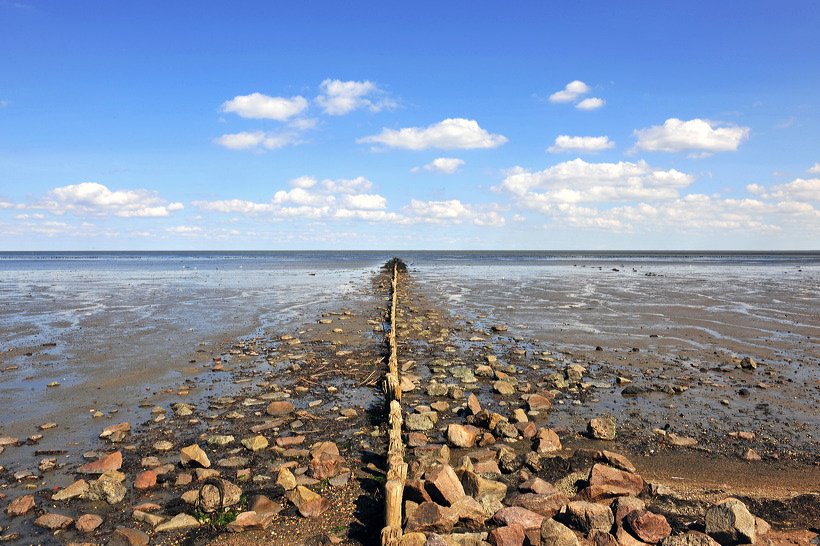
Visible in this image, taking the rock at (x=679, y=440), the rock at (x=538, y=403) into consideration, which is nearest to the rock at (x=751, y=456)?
the rock at (x=679, y=440)

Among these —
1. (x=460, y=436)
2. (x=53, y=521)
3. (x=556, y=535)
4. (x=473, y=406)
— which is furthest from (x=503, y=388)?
(x=53, y=521)

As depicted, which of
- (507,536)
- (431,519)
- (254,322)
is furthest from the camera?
(254,322)

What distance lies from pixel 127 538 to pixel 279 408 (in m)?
4.39

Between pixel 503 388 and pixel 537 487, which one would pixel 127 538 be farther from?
pixel 503 388

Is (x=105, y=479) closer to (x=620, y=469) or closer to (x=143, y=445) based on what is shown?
(x=143, y=445)

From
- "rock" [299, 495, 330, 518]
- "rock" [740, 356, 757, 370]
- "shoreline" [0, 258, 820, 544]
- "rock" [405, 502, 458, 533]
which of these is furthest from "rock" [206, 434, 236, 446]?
"rock" [740, 356, 757, 370]

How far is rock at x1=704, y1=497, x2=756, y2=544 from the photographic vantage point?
5082mm

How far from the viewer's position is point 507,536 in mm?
5262

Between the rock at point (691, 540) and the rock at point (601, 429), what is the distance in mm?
3452

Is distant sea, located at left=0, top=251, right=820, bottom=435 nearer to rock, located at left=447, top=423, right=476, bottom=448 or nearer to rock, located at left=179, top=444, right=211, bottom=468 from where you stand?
rock, located at left=179, top=444, right=211, bottom=468

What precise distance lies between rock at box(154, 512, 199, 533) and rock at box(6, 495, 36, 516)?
1780 mm

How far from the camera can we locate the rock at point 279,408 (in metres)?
9.78

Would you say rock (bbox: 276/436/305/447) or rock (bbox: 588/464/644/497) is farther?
rock (bbox: 276/436/305/447)

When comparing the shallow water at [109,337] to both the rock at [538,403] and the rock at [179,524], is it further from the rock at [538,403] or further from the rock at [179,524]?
the rock at [538,403]
